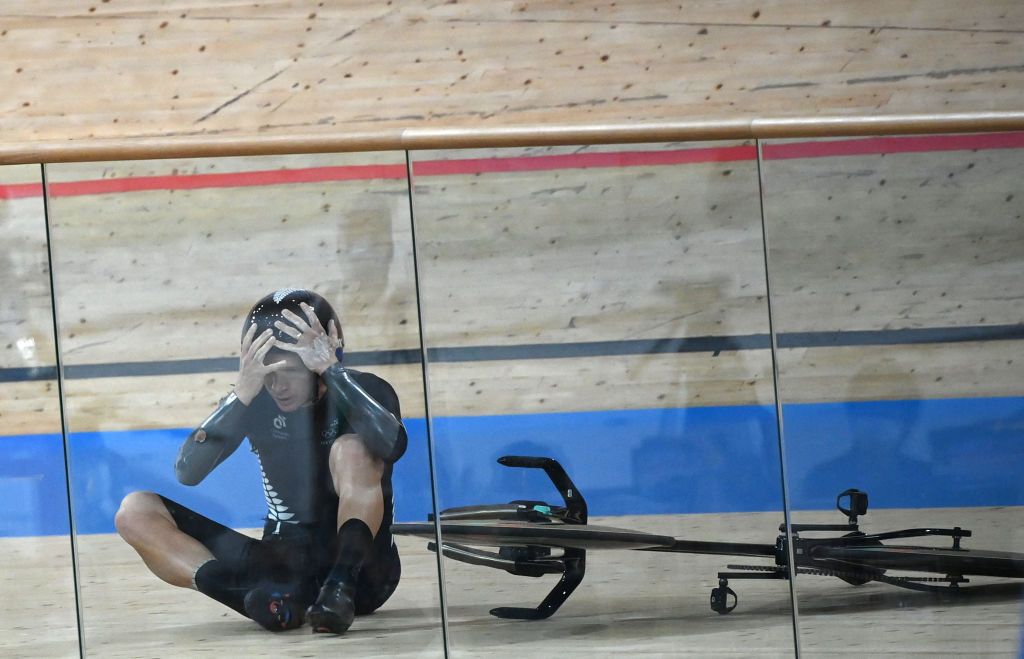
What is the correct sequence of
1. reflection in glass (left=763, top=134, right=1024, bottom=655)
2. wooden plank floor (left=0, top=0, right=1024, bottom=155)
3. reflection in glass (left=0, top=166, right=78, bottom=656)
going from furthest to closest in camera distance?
wooden plank floor (left=0, top=0, right=1024, bottom=155), reflection in glass (left=763, top=134, right=1024, bottom=655), reflection in glass (left=0, top=166, right=78, bottom=656)

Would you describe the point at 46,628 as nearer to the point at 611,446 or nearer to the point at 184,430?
the point at 184,430

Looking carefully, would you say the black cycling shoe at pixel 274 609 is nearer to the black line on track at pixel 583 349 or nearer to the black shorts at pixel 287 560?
the black shorts at pixel 287 560

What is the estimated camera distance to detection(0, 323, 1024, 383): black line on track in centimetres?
258

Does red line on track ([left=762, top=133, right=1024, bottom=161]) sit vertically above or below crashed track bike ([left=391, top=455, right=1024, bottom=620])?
above

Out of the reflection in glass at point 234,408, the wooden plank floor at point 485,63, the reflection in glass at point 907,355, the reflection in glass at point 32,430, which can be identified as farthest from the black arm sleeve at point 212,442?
the wooden plank floor at point 485,63

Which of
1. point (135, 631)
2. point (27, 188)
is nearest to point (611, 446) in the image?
point (135, 631)

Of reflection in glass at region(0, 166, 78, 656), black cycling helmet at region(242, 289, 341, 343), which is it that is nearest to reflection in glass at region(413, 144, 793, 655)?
black cycling helmet at region(242, 289, 341, 343)

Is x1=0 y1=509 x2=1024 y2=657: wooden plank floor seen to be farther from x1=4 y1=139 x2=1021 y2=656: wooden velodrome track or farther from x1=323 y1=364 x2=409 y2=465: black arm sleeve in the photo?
x1=323 y1=364 x2=409 y2=465: black arm sleeve

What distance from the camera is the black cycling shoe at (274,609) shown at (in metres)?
2.58

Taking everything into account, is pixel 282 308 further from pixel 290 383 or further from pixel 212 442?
pixel 212 442

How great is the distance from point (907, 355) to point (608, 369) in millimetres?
750

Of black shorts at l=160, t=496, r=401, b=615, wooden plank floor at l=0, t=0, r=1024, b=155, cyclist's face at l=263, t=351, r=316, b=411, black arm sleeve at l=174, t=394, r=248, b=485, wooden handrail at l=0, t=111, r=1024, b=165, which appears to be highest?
wooden plank floor at l=0, t=0, r=1024, b=155

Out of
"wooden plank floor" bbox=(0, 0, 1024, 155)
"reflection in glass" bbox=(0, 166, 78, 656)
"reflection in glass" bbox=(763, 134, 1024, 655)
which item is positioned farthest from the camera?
"wooden plank floor" bbox=(0, 0, 1024, 155)

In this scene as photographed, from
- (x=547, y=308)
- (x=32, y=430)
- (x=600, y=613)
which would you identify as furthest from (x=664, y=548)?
(x=32, y=430)
